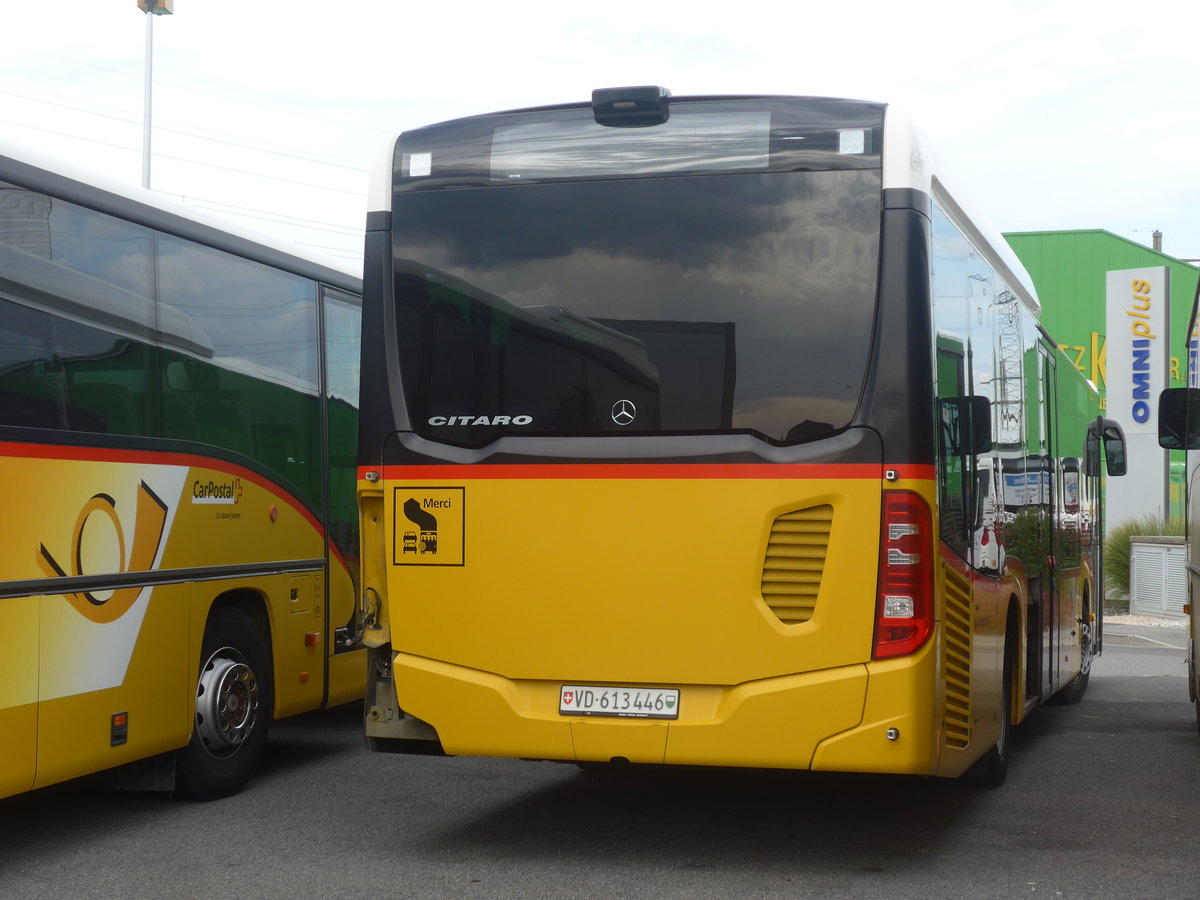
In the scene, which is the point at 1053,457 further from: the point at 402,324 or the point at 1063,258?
the point at 1063,258

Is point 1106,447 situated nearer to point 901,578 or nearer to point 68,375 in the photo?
point 901,578

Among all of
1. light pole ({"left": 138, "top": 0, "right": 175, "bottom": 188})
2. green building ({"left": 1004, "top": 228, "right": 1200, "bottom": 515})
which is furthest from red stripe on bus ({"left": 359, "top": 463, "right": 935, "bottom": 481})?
green building ({"left": 1004, "top": 228, "right": 1200, "bottom": 515})

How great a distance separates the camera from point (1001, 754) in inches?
337

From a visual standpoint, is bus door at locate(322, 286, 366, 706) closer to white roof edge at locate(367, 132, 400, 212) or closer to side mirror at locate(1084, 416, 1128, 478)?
white roof edge at locate(367, 132, 400, 212)

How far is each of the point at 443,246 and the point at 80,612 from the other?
2.41m

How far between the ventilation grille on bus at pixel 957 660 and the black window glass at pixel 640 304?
1033 mm

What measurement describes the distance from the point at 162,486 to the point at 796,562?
3457 mm

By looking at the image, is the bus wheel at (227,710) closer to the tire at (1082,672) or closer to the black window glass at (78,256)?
the black window glass at (78,256)

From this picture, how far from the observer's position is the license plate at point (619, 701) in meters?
6.38

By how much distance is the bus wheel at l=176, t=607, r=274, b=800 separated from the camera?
8266mm

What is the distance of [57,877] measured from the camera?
655cm

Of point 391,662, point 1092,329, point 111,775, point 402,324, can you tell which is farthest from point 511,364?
point 1092,329

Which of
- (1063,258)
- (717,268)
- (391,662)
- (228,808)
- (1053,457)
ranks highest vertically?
(1063,258)

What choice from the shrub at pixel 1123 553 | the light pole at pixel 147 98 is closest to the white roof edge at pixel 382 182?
the shrub at pixel 1123 553
